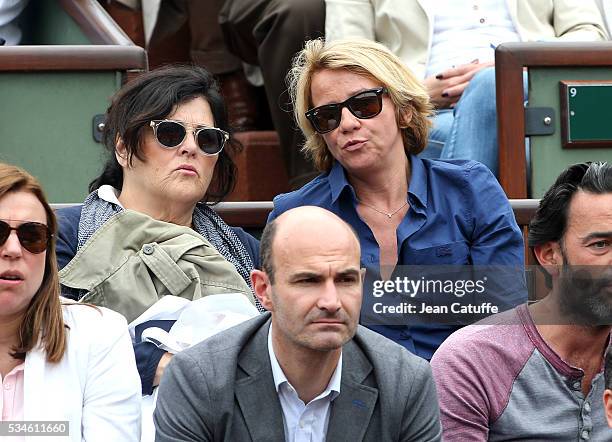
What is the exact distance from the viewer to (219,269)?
12.9 ft

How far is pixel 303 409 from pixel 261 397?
107 mm

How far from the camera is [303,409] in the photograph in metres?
3.21

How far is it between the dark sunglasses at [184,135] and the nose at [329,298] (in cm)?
114

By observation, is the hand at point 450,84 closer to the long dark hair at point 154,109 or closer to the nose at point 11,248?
the long dark hair at point 154,109

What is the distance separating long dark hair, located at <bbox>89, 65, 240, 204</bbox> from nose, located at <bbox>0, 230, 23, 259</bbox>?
0.81 metres

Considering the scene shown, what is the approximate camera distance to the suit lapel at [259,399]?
10.3 feet

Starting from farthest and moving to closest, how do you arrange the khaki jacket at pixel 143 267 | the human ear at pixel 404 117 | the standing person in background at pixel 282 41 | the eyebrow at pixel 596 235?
the standing person in background at pixel 282 41 < the human ear at pixel 404 117 < the khaki jacket at pixel 143 267 < the eyebrow at pixel 596 235

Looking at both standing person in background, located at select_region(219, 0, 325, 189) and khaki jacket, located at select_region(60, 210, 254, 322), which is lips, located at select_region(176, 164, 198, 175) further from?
standing person in background, located at select_region(219, 0, 325, 189)

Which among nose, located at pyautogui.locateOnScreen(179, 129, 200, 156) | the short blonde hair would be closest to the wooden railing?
the short blonde hair

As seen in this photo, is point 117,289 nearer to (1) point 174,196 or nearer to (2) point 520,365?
(1) point 174,196

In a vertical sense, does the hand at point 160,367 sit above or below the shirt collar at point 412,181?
below

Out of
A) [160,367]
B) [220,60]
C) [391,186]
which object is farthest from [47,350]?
[220,60]

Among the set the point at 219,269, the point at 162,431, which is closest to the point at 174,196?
the point at 219,269

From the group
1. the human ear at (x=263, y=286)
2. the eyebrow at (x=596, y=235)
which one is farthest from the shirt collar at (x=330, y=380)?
the eyebrow at (x=596, y=235)
